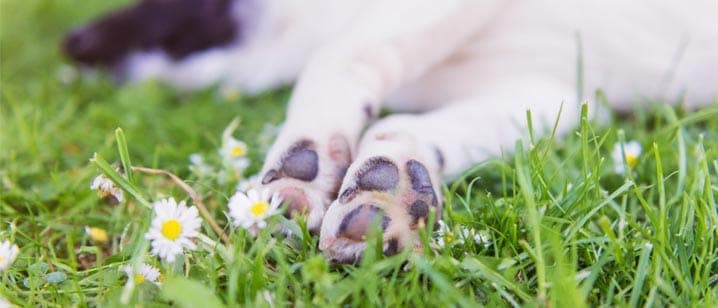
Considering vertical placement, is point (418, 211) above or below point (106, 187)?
below

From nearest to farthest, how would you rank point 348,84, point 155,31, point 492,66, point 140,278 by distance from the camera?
point 140,278
point 348,84
point 492,66
point 155,31

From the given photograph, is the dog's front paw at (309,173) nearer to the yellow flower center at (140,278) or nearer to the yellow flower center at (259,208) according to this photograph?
the yellow flower center at (259,208)

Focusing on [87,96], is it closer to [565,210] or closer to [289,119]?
[289,119]

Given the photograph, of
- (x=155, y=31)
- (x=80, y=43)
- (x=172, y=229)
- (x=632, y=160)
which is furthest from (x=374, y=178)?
(x=80, y=43)

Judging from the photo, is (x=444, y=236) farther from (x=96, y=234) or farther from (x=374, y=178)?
(x=96, y=234)

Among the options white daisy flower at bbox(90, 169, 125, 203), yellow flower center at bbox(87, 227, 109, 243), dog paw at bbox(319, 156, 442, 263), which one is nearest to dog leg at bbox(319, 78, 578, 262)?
dog paw at bbox(319, 156, 442, 263)

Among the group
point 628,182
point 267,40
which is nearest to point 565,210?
point 628,182

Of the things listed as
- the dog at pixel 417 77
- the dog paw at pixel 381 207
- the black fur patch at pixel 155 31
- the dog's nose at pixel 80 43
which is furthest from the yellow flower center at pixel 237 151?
the dog's nose at pixel 80 43
